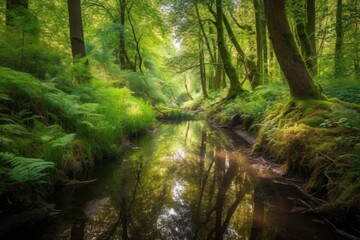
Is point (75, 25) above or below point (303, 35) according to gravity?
below

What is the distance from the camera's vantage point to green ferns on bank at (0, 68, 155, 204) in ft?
8.56

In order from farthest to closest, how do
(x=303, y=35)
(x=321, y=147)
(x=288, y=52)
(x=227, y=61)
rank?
(x=227, y=61)
(x=303, y=35)
(x=288, y=52)
(x=321, y=147)

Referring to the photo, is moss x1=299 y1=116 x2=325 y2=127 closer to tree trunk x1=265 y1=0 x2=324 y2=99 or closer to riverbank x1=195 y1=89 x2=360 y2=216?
riverbank x1=195 y1=89 x2=360 y2=216

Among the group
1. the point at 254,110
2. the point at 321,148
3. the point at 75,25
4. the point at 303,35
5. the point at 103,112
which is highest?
the point at 303,35

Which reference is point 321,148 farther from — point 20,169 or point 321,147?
point 20,169

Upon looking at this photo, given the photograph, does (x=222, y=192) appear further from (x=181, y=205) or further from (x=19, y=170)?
(x=19, y=170)

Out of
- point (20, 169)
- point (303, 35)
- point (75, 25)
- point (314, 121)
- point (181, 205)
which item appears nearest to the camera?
point (20, 169)

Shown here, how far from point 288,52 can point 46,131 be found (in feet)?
17.8

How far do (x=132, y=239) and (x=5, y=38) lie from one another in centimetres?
472

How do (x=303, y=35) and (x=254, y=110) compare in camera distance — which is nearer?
(x=254, y=110)

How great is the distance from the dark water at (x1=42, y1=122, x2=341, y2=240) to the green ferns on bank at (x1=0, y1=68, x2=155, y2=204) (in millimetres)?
489

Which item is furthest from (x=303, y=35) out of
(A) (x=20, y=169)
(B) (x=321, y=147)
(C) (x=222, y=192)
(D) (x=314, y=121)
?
(A) (x=20, y=169)

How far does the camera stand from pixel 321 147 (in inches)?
152

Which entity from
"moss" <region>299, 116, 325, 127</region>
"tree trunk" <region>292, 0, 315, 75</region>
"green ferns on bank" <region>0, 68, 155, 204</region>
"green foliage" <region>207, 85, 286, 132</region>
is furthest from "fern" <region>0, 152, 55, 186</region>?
"tree trunk" <region>292, 0, 315, 75</region>
